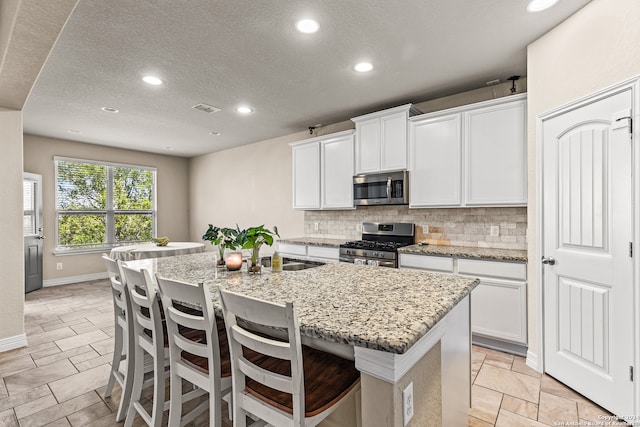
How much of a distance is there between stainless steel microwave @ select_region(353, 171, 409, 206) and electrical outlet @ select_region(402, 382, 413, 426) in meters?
2.71

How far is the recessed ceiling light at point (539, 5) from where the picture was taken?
1.98 m

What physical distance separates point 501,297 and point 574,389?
777mm

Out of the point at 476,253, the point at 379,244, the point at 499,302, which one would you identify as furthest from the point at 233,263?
the point at 499,302

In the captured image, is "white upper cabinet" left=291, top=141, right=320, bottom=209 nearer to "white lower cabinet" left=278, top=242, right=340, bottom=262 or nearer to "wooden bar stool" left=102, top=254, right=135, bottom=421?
"white lower cabinet" left=278, top=242, right=340, bottom=262

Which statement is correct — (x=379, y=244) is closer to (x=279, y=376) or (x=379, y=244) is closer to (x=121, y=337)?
(x=121, y=337)

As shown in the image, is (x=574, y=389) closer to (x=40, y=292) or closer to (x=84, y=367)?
(x=84, y=367)

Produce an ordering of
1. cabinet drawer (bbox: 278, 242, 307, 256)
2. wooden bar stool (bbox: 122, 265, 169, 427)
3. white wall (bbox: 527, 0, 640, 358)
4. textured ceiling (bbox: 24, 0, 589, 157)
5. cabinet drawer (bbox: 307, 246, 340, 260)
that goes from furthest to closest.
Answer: cabinet drawer (bbox: 278, 242, 307, 256) < cabinet drawer (bbox: 307, 246, 340, 260) < textured ceiling (bbox: 24, 0, 589, 157) < white wall (bbox: 527, 0, 640, 358) < wooden bar stool (bbox: 122, 265, 169, 427)

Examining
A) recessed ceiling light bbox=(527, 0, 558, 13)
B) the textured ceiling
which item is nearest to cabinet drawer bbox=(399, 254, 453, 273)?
the textured ceiling

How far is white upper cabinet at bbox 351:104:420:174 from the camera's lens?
356 cm

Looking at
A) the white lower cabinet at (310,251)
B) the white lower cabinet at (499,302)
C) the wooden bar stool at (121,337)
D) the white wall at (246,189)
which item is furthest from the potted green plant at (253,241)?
the white wall at (246,189)

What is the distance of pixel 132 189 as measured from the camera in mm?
6461

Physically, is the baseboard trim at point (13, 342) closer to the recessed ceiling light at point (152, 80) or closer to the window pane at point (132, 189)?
the recessed ceiling light at point (152, 80)

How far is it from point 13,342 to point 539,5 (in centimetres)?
521

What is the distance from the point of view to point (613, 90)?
1.88 metres
